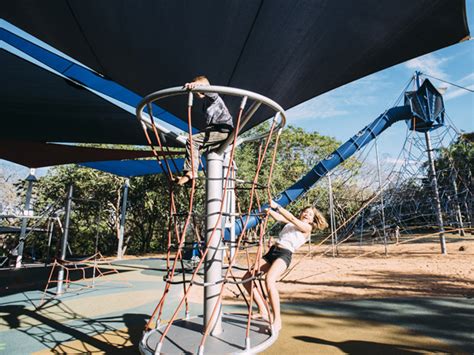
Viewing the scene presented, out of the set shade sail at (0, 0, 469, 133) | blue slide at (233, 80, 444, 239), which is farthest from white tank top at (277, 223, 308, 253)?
blue slide at (233, 80, 444, 239)

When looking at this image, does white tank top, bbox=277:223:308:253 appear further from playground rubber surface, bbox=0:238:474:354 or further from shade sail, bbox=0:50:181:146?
shade sail, bbox=0:50:181:146

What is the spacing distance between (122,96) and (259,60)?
234 centimetres

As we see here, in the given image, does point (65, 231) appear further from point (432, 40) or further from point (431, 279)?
point (431, 279)

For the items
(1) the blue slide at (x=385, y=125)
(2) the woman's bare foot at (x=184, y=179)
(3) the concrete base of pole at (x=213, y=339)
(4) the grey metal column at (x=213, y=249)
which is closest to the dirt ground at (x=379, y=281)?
(3) the concrete base of pole at (x=213, y=339)

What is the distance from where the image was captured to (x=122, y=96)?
15.0ft

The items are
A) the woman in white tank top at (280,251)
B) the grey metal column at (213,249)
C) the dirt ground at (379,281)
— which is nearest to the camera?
the grey metal column at (213,249)

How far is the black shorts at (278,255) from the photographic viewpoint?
2566 mm

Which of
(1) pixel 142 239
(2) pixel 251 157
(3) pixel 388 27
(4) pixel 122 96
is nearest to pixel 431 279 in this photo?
(3) pixel 388 27

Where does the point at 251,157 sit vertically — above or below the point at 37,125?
above

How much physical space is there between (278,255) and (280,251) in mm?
40

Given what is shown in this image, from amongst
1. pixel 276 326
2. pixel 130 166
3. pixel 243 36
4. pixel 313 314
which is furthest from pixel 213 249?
pixel 130 166

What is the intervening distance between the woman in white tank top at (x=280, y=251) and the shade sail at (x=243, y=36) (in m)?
1.59

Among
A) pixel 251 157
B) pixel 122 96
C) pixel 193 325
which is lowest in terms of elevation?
pixel 193 325

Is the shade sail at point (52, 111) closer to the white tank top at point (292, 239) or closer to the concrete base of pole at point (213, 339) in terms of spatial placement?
the white tank top at point (292, 239)
